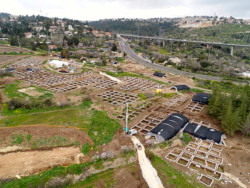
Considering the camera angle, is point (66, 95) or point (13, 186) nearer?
point (13, 186)

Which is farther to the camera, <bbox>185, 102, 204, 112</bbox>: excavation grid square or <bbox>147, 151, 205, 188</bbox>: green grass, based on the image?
<bbox>185, 102, 204, 112</bbox>: excavation grid square

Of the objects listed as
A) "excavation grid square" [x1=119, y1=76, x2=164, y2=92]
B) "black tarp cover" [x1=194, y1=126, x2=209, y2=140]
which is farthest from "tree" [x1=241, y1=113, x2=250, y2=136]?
"excavation grid square" [x1=119, y1=76, x2=164, y2=92]

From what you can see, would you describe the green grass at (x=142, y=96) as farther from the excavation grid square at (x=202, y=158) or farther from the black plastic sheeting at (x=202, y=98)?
the excavation grid square at (x=202, y=158)

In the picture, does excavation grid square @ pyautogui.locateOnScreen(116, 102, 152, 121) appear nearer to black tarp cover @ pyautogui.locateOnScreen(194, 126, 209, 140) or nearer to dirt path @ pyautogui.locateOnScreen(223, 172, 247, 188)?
black tarp cover @ pyautogui.locateOnScreen(194, 126, 209, 140)

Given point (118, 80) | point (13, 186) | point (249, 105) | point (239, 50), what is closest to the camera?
point (13, 186)

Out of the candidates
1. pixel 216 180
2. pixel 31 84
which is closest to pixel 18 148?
pixel 216 180

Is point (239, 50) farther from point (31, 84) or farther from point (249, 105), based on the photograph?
point (31, 84)

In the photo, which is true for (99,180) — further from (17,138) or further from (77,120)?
(17,138)
